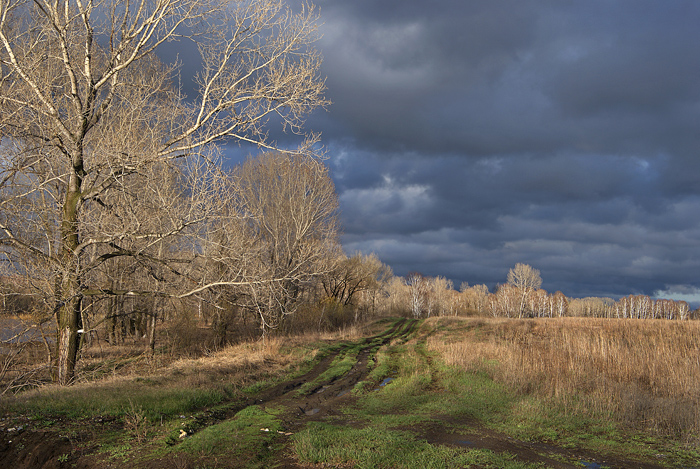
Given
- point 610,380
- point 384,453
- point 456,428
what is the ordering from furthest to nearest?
point 610,380 → point 456,428 → point 384,453

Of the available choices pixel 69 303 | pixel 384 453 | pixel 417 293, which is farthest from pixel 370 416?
pixel 417 293

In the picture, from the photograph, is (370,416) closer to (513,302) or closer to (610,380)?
(610,380)

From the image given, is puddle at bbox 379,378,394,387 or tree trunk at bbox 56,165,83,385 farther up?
tree trunk at bbox 56,165,83,385

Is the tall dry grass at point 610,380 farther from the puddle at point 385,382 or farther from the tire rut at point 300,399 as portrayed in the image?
the tire rut at point 300,399

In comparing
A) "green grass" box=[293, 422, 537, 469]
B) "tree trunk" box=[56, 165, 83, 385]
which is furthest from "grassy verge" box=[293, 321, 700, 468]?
"tree trunk" box=[56, 165, 83, 385]

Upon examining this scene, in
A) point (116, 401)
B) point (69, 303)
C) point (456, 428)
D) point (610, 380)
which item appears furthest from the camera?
point (610, 380)

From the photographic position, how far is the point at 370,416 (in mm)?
9055

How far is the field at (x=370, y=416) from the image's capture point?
624 centimetres

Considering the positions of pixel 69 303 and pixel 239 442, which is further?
pixel 69 303

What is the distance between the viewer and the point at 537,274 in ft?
276

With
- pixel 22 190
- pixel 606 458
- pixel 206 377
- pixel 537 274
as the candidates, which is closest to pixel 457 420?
pixel 606 458

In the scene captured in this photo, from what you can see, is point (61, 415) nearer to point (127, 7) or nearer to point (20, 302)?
point (20, 302)

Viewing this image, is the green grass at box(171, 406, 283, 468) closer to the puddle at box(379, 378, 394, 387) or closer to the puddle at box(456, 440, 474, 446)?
the puddle at box(456, 440, 474, 446)

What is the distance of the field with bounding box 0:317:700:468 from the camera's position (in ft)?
20.5
